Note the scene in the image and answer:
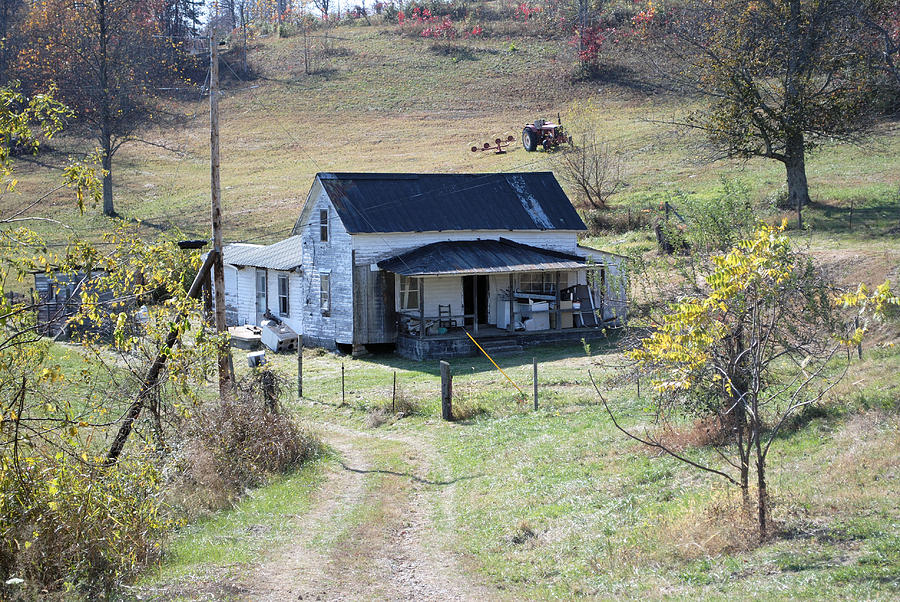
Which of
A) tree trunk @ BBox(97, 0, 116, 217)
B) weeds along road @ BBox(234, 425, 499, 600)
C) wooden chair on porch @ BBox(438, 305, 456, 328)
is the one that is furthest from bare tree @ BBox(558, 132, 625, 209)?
weeds along road @ BBox(234, 425, 499, 600)

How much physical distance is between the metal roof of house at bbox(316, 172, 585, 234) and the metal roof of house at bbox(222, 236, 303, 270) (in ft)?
11.2

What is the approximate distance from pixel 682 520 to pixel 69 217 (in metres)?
49.9

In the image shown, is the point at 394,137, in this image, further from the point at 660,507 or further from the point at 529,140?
the point at 660,507

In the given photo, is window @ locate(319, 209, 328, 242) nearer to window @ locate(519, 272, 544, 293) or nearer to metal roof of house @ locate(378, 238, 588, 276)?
metal roof of house @ locate(378, 238, 588, 276)

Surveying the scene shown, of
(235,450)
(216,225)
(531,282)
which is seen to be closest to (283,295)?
(531,282)

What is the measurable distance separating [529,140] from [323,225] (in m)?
27.7

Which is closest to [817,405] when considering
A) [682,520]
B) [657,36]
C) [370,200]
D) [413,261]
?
[682,520]

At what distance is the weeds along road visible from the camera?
29.5 ft

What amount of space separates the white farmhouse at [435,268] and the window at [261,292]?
0.57 m

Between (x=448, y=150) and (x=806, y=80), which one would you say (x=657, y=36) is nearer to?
(x=448, y=150)

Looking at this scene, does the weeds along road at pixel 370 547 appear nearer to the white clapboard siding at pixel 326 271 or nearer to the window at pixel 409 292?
the white clapboard siding at pixel 326 271

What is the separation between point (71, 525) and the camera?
8.73 meters

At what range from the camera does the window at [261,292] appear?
33.6 meters

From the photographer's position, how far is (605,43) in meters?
78.3
